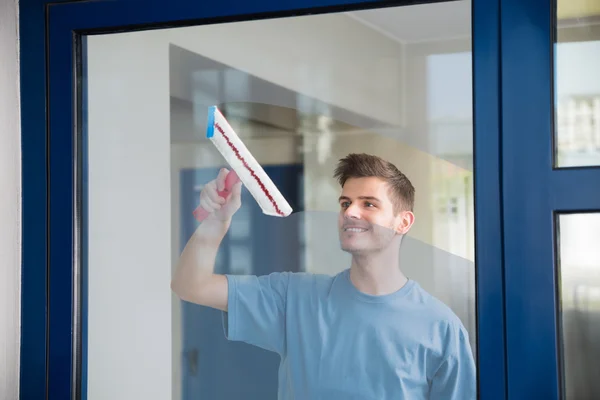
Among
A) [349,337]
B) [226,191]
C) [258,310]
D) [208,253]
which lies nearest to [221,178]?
[226,191]

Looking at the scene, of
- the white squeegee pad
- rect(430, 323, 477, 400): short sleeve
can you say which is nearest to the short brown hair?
the white squeegee pad

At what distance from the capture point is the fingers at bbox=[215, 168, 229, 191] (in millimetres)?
1220

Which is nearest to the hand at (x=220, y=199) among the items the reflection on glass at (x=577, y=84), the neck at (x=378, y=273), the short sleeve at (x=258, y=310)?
the short sleeve at (x=258, y=310)

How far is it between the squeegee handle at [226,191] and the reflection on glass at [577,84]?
53 cm

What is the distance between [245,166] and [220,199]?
8cm

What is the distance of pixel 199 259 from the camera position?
1.24 meters

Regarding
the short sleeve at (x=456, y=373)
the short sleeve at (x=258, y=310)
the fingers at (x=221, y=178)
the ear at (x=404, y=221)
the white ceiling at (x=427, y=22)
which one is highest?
the white ceiling at (x=427, y=22)

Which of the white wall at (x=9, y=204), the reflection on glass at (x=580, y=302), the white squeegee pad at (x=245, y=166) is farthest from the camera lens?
the white wall at (x=9, y=204)

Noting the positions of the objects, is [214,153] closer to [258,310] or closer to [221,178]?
[221,178]

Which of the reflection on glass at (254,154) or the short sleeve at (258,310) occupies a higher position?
the reflection on glass at (254,154)

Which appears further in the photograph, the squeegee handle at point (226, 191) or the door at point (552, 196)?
the squeegee handle at point (226, 191)

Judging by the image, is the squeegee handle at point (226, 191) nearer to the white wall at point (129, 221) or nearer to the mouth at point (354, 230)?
the white wall at point (129, 221)

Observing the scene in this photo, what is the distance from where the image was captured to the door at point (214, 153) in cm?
111

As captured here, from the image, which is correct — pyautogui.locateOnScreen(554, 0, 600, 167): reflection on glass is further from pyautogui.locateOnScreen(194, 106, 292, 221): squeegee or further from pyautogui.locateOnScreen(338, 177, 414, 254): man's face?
pyautogui.locateOnScreen(194, 106, 292, 221): squeegee
